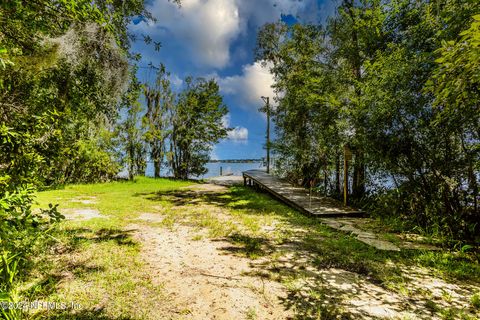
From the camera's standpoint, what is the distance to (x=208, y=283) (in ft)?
12.0

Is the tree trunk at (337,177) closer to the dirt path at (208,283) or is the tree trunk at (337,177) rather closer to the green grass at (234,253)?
the green grass at (234,253)

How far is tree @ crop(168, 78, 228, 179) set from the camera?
20.2 m

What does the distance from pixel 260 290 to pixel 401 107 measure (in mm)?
5564

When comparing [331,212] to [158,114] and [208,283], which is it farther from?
[158,114]

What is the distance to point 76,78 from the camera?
4.11 m

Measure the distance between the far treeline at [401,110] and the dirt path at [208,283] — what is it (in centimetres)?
330

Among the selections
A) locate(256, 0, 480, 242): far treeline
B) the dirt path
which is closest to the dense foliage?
the dirt path

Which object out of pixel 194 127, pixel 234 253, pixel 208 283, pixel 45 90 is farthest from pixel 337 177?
pixel 194 127

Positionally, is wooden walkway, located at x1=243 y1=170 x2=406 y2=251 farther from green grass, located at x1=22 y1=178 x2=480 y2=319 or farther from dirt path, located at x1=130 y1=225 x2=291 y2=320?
dirt path, located at x1=130 y1=225 x2=291 y2=320

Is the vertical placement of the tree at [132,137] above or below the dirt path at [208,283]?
above

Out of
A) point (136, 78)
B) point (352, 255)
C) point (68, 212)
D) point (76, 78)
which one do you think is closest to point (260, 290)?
point (352, 255)

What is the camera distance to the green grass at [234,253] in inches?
123

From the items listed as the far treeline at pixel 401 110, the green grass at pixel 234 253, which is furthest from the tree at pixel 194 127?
the green grass at pixel 234 253

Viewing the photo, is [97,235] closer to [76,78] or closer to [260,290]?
[76,78]
